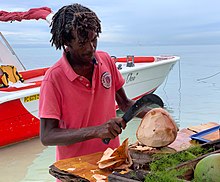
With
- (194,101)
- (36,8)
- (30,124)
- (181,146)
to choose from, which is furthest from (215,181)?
(194,101)

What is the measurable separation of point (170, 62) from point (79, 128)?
7945mm

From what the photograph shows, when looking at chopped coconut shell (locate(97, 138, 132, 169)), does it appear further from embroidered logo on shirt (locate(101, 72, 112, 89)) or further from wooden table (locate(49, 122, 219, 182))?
embroidered logo on shirt (locate(101, 72, 112, 89))

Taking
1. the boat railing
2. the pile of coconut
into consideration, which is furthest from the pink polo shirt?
the boat railing

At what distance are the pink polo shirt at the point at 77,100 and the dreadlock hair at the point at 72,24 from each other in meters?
0.12

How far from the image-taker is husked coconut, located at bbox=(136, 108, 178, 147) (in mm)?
1718

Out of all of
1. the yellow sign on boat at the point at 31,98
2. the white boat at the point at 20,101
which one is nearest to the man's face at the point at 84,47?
the white boat at the point at 20,101

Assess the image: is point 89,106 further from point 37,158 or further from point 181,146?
point 37,158

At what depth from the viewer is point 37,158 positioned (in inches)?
239

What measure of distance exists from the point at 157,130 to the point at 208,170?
1.66 ft

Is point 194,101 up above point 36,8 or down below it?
below

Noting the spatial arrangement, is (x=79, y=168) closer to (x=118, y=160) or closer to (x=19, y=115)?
(x=118, y=160)

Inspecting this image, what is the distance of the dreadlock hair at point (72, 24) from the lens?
1.73 metres

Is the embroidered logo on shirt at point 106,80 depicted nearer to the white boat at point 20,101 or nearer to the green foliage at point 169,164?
the green foliage at point 169,164

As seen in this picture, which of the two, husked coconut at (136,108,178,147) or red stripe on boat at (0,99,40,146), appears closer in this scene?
husked coconut at (136,108,178,147)
